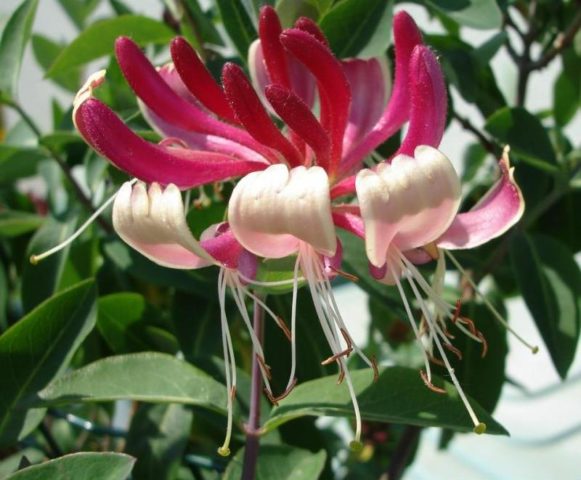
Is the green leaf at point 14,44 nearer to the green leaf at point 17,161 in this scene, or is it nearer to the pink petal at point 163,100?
the green leaf at point 17,161

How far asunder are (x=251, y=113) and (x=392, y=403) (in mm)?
196

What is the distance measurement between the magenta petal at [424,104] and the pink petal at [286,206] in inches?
2.6

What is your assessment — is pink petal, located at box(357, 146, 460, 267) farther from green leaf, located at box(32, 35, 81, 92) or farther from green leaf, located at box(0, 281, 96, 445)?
green leaf, located at box(32, 35, 81, 92)

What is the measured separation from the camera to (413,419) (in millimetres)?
485

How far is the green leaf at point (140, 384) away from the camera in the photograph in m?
0.53

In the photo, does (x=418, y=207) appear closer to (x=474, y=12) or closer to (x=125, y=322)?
(x=474, y=12)

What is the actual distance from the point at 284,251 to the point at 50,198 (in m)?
0.54

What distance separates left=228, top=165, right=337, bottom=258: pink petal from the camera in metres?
0.36

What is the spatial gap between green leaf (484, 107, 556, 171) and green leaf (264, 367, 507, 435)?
225 mm

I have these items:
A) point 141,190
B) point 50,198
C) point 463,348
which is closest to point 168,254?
point 141,190

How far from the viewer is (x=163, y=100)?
0.48 metres

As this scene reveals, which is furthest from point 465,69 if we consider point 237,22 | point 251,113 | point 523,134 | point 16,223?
point 16,223

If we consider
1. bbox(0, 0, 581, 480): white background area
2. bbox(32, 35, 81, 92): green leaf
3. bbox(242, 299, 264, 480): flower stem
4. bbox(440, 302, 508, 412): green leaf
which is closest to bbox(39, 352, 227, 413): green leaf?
bbox(242, 299, 264, 480): flower stem

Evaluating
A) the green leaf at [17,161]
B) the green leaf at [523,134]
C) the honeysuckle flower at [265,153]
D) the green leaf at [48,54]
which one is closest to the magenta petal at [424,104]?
the honeysuckle flower at [265,153]
